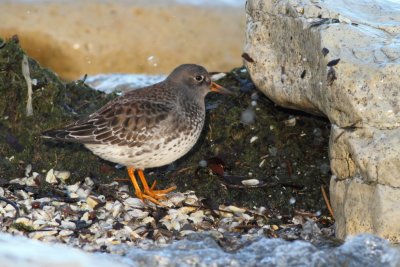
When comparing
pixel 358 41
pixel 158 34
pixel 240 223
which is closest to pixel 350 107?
pixel 358 41

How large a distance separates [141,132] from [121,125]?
0.19 m

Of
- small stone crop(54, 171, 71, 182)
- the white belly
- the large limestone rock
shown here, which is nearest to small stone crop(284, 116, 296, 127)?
the large limestone rock

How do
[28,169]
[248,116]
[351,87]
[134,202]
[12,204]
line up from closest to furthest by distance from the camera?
[351,87]
[12,204]
[134,202]
[28,169]
[248,116]

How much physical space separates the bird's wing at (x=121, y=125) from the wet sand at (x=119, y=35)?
442 cm

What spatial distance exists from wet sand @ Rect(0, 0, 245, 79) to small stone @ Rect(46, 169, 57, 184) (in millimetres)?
4474

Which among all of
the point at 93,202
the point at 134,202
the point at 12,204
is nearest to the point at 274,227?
the point at 134,202

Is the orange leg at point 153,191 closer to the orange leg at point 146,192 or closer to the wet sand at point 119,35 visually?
the orange leg at point 146,192

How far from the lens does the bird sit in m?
6.92

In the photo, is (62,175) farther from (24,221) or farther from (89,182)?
(24,221)

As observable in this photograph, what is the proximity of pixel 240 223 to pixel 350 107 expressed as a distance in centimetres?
139

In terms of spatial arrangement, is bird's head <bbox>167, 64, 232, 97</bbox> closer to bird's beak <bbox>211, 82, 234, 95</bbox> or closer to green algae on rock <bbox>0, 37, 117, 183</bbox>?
bird's beak <bbox>211, 82, 234, 95</bbox>

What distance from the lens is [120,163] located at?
23.3 ft

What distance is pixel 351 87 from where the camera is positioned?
19.0 ft

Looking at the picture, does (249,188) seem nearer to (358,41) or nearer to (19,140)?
(358,41)
